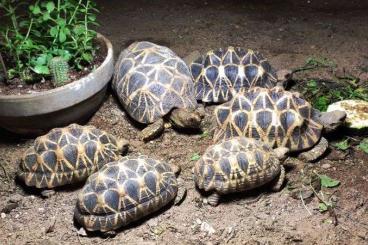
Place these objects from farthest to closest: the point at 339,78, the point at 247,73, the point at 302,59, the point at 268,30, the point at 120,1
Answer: the point at 120,1 → the point at 268,30 → the point at 302,59 → the point at 339,78 → the point at 247,73

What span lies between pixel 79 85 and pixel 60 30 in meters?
0.51

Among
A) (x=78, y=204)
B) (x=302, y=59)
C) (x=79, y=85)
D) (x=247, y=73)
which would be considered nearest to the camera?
(x=78, y=204)

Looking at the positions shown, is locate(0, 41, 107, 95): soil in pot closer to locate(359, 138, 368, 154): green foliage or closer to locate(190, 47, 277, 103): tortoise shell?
locate(190, 47, 277, 103): tortoise shell

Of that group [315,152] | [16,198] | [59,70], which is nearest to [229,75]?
[315,152]

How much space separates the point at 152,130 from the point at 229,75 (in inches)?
34.5

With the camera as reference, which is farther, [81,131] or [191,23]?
[191,23]

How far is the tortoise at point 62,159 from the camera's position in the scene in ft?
11.0

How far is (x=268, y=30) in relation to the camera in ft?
18.4

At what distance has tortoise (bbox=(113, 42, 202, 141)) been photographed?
3.89 metres

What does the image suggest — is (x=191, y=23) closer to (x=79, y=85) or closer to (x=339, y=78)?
(x=339, y=78)

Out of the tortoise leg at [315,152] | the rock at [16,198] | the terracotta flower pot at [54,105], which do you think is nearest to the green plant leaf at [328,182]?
the tortoise leg at [315,152]

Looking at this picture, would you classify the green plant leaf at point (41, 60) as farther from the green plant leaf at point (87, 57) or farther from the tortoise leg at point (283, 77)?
the tortoise leg at point (283, 77)

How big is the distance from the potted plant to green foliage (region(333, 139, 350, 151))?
6.39 feet

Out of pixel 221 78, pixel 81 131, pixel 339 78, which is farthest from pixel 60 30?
pixel 339 78
